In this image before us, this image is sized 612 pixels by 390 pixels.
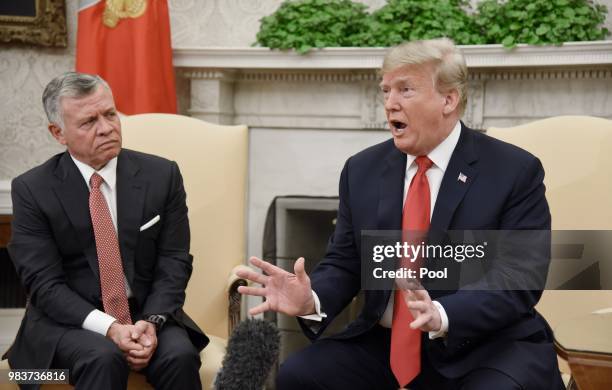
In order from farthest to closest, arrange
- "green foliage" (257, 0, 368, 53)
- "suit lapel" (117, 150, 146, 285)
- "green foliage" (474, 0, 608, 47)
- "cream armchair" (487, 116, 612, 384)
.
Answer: "green foliage" (257, 0, 368, 53)
"green foliage" (474, 0, 608, 47)
"cream armchair" (487, 116, 612, 384)
"suit lapel" (117, 150, 146, 285)

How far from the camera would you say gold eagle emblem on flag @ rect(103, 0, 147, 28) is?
395cm

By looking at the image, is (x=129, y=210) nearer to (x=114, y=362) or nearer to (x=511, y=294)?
(x=114, y=362)

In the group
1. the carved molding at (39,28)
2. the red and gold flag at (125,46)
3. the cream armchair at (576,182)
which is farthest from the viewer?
the carved molding at (39,28)

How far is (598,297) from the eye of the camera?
104 inches

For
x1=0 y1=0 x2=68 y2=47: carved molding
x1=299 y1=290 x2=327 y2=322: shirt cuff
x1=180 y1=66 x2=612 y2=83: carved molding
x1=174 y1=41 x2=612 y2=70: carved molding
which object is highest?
x1=0 y1=0 x2=68 y2=47: carved molding

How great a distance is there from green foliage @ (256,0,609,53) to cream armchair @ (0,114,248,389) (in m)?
0.99

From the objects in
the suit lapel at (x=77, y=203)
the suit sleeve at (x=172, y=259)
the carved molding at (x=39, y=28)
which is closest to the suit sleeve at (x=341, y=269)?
the suit sleeve at (x=172, y=259)

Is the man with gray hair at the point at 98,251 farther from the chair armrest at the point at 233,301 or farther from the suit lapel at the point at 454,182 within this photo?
the suit lapel at the point at 454,182

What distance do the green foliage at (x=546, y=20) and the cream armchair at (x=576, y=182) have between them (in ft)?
2.91

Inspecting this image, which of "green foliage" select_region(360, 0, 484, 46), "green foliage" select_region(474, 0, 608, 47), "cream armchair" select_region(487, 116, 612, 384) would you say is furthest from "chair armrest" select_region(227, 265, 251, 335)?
"green foliage" select_region(474, 0, 608, 47)

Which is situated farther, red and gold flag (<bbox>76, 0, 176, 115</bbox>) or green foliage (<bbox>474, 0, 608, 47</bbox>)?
red and gold flag (<bbox>76, 0, 176, 115</bbox>)

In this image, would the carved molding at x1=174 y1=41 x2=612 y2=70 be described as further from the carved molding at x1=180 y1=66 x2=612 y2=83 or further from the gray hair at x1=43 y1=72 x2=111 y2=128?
the gray hair at x1=43 y1=72 x2=111 y2=128

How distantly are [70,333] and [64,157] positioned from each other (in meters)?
0.59

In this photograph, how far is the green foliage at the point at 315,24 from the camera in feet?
12.5
